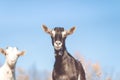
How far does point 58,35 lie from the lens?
9906 millimetres

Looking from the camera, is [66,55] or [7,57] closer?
[66,55]

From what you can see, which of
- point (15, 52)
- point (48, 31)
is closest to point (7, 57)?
point (15, 52)

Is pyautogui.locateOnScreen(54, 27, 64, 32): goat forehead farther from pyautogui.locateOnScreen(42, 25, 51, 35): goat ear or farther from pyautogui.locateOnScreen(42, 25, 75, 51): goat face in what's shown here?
pyautogui.locateOnScreen(42, 25, 51, 35): goat ear

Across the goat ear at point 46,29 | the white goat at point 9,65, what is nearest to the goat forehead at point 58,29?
the goat ear at point 46,29

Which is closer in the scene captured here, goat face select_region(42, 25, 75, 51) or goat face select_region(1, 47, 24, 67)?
goat face select_region(42, 25, 75, 51)

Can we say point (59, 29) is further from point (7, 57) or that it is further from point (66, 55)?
point (7, 57)

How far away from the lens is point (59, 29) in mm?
10102

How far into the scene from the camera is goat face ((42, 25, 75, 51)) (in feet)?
31.7

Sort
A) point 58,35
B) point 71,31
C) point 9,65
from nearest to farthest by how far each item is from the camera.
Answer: point 58,35 → point 71,31 → point 9,65

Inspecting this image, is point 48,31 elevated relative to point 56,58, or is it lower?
elevated

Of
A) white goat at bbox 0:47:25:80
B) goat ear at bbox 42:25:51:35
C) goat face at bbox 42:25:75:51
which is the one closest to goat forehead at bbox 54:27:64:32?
goat face at bbox 42:25:75:51

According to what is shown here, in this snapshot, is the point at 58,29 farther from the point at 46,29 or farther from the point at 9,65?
the point at 9,65

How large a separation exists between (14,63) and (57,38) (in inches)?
83.7

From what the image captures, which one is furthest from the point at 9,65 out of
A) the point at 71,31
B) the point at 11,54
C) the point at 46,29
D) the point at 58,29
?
the point at 71,31
